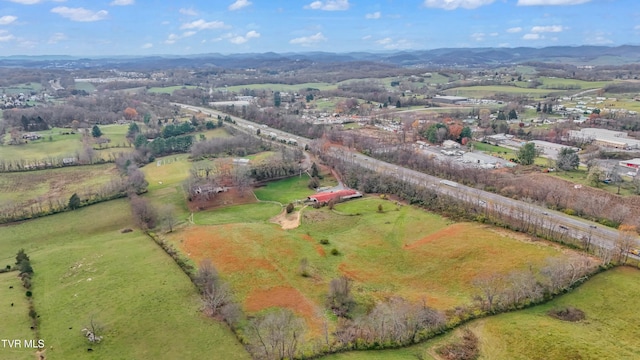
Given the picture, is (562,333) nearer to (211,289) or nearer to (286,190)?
(211,289)

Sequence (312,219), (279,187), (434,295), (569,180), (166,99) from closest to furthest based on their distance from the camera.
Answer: (434,295), (312,219), (569,180), (279,187), (166,99)

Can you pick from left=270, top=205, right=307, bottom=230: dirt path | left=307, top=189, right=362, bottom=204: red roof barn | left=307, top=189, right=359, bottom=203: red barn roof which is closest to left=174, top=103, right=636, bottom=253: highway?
left=307, top=189, right=362, bottom=204: red roof barn

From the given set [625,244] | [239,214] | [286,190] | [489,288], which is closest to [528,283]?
[489,288]

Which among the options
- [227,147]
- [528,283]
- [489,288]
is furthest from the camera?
[227,147]

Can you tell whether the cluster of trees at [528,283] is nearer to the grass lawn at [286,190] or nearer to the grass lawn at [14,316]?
the grass lawn at [286,190]

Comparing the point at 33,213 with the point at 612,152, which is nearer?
the point at 33,213

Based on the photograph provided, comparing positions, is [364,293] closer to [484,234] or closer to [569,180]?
[484,234]

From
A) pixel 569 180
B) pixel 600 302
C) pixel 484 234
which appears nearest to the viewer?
pixel 600 302

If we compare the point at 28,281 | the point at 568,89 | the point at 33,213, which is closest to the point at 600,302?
the point at 28,281
